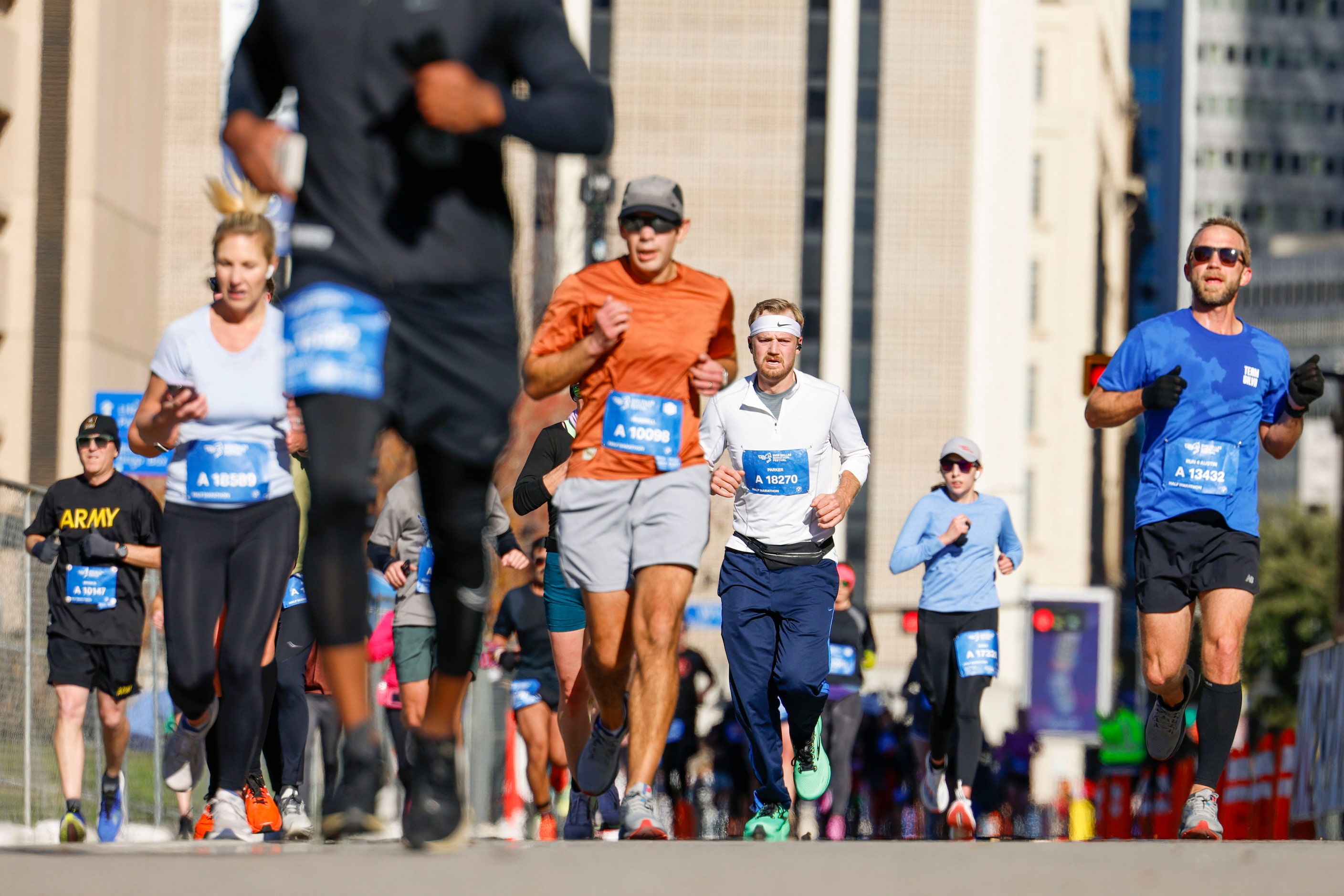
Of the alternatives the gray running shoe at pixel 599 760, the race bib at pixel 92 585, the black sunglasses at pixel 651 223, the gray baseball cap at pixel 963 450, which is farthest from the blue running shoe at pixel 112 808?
the black sunglasses at pixel 651 223

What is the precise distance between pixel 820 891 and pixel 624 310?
327 cm

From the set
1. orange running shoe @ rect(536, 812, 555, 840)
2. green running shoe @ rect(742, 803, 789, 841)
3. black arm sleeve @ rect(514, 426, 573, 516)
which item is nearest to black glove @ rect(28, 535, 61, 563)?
black arm sleeve @ rect(514, 426, 573, 516)

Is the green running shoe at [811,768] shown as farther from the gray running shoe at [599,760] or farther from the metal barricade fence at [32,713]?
the metal barricade fence at [32,713]

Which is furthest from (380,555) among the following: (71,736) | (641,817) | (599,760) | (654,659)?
(641,817)

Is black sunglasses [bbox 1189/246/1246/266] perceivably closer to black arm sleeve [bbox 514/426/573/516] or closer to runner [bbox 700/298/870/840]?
runner [bbox 700/298/870/840]

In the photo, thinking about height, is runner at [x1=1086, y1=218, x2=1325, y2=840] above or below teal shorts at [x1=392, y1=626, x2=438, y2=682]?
above

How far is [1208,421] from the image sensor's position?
342 inches

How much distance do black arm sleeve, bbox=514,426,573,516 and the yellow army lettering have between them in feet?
8.41

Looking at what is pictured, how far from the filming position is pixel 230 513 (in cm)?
785

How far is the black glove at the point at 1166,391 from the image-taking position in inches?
335

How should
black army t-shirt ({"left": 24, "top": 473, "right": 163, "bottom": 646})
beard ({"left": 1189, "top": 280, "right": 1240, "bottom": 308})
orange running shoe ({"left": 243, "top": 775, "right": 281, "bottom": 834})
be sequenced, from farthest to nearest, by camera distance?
black army t-shirt ({"left": 24, "top": 473, "right": 163, "bottom": 646}) → orange running shoe ({"left": 243, "top": 775, "right": 281, "bottom": 834}) → beard ({"left": 1189, "top": 280, "right": 1240, "bottom": 308})

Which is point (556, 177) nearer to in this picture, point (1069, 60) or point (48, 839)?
point (1069, 60)

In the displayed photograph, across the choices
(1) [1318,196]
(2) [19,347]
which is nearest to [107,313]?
(2) [19,347]

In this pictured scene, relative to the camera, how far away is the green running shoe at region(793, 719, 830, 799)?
34.5ft
